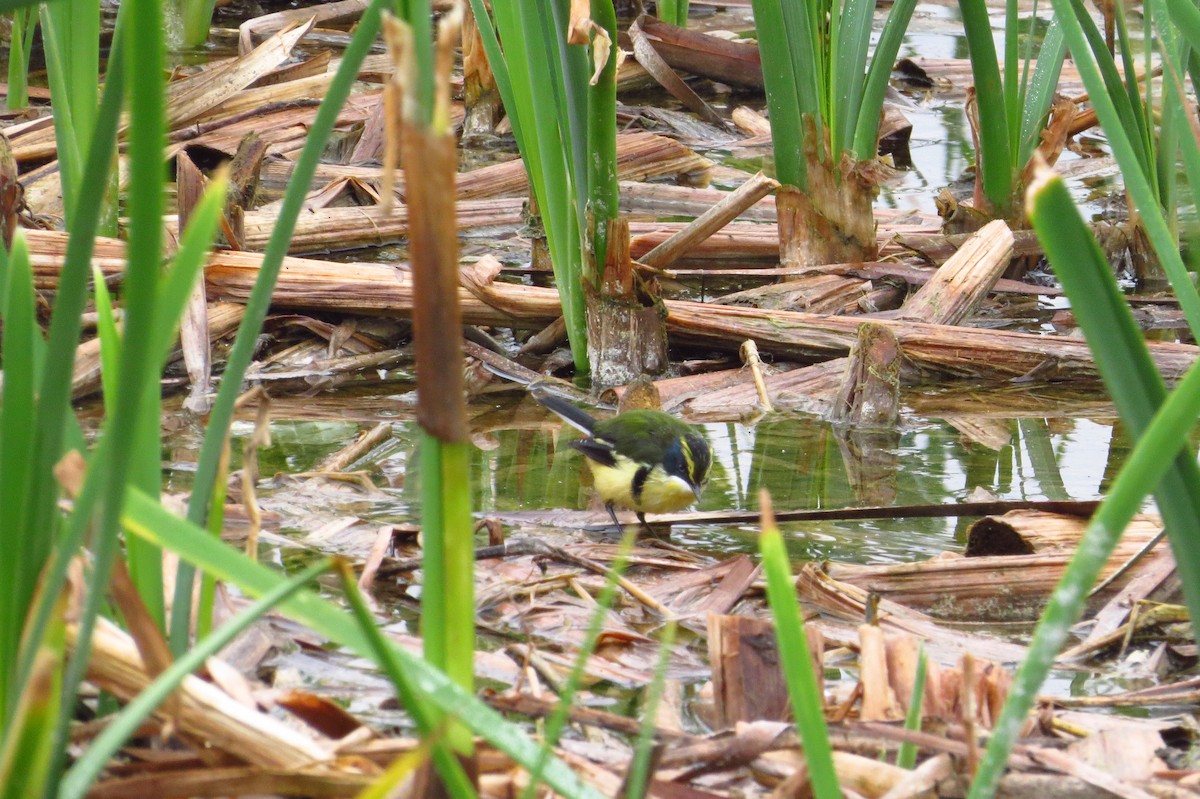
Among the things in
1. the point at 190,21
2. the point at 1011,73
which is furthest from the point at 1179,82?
the point at 190,21

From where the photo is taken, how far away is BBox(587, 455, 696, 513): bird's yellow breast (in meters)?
3.98

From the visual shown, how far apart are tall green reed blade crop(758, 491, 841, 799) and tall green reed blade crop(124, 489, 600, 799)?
0.28m

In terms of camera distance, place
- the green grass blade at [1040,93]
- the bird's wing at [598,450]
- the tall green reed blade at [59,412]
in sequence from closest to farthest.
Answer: the tall green reed blade at [59,412], the bird's wing at [598,450], the green grass blade at [1040,93]

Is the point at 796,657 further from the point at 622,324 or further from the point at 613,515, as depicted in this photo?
the point at 622,324

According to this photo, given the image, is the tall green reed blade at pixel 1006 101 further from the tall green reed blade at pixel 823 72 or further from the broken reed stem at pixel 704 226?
the broken reed stem at pixel 704 226

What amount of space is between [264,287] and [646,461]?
8.18 feet

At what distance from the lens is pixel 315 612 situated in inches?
55.2

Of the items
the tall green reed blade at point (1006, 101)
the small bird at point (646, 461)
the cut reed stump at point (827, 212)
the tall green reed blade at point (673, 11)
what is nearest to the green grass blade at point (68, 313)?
the small bird at point (646, 461)

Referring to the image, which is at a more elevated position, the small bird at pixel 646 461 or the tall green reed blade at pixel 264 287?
the tall green reed blade at pixel 264 287

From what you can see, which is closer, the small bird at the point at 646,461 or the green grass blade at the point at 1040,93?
the small bird at the point at 646,461

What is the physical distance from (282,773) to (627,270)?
363 cm

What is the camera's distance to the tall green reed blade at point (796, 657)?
139 cm

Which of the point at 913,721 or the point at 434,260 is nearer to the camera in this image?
the point at 434,260

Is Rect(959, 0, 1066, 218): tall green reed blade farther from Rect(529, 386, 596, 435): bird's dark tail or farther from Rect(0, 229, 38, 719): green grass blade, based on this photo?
Rect(0, 229, 38, 719): green grass blade
